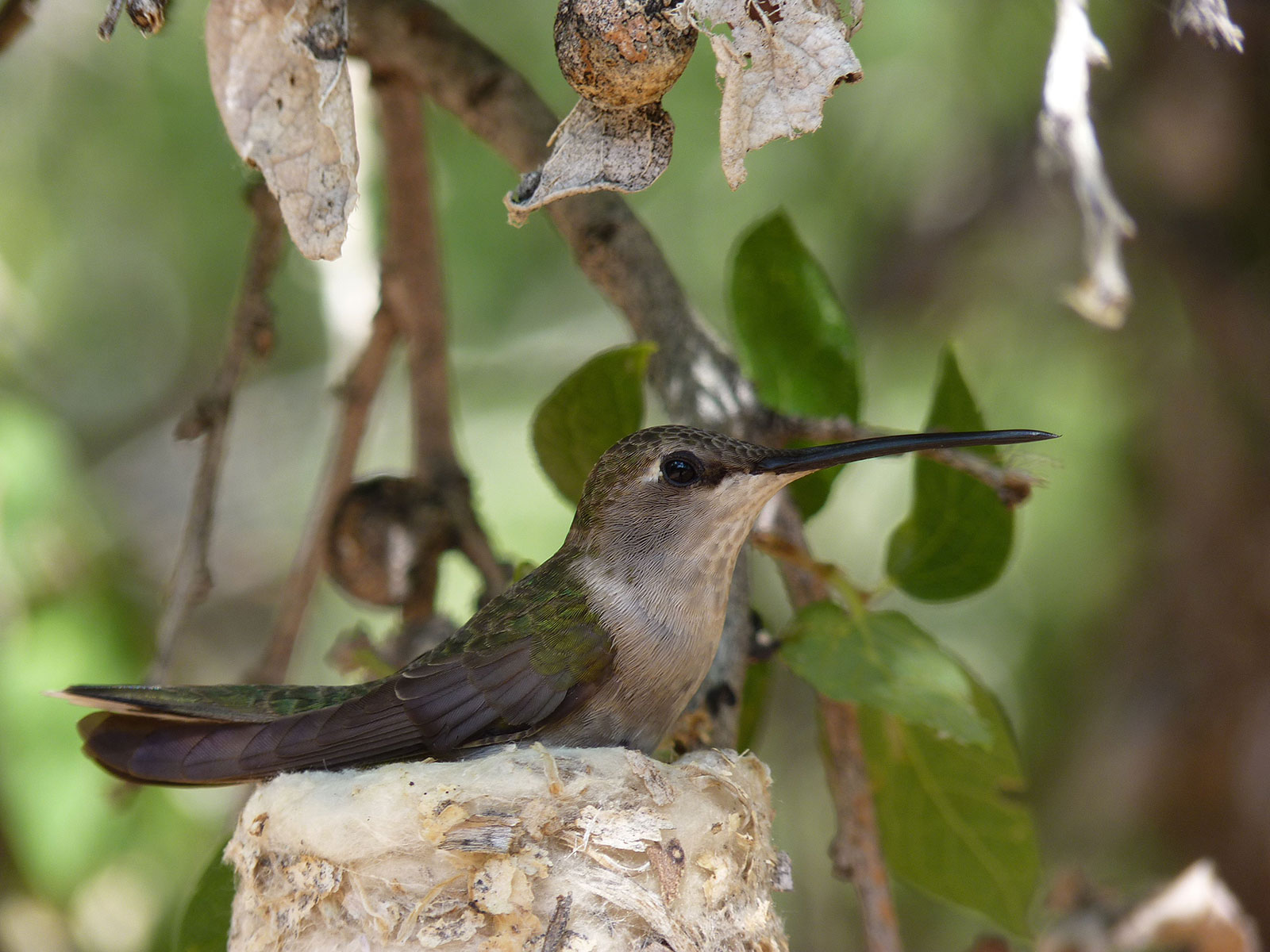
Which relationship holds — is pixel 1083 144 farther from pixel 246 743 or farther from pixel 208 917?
pixel 208 917

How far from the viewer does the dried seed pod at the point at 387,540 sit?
2412 millimetres

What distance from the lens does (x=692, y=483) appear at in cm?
203

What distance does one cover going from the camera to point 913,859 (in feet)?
7.33

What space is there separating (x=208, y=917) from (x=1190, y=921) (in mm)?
1877

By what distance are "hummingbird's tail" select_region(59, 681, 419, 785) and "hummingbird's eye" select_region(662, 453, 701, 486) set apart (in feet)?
1.84

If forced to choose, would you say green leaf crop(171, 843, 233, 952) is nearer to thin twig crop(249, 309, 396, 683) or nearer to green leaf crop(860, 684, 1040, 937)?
thin twig crop(249, 309, 396, 683)

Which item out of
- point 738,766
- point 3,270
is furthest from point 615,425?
point 3,270

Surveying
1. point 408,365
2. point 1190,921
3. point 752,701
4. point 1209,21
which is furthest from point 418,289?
point 1190,921

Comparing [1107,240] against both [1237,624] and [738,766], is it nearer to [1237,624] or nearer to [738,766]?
[738,766]

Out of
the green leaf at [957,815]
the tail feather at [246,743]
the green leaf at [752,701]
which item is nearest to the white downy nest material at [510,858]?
the tail feather at [246,743]

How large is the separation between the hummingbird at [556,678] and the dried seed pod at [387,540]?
15.0 inches

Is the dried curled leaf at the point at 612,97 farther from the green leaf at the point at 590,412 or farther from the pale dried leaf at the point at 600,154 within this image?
the green leaf at the point at 590,412

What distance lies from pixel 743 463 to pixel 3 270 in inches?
98.3

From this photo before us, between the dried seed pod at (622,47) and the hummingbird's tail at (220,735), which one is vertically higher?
the dried seed pod at (622,47)
